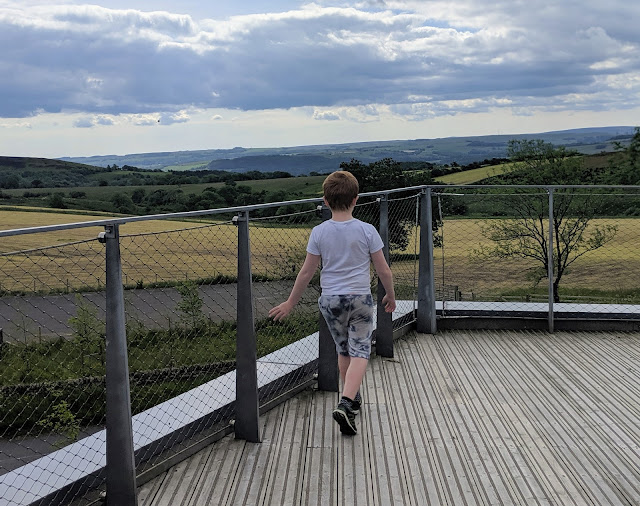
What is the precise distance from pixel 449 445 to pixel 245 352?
1176mm

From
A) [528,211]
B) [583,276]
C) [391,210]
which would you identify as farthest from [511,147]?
[391,210]

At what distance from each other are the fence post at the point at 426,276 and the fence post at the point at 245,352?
2714 millimetres

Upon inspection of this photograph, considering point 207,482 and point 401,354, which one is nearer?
point 207,482

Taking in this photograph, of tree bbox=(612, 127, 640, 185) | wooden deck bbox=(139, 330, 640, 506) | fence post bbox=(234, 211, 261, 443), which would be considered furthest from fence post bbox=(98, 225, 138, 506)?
tree bbox=(612, 127, 640, 185)

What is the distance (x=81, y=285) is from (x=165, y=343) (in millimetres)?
1085

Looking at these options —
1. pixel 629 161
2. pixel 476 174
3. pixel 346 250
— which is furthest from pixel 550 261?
pixel 476 174

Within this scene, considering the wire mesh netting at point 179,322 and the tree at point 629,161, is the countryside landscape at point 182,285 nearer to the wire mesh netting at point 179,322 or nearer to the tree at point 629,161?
the wire mesh netting at point 179,322

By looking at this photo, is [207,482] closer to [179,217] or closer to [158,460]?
[158,460]

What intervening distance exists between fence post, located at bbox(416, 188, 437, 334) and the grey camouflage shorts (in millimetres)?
2414

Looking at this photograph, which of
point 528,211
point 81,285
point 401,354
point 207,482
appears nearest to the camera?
point 81,285

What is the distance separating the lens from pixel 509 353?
5.52m

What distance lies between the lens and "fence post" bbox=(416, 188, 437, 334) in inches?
240

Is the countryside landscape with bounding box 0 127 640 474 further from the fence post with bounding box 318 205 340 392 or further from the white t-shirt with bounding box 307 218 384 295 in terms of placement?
the white t-shirt with bounding box 307 218 384 295

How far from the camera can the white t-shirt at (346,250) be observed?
3594mm
